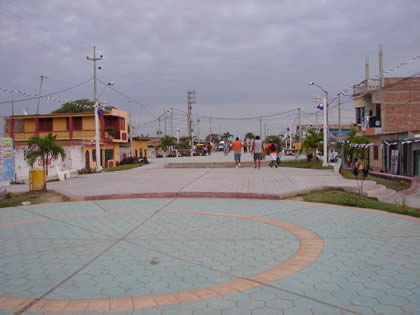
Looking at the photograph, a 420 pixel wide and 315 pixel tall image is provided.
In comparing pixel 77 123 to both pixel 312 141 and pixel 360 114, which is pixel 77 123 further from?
pixel 360 114

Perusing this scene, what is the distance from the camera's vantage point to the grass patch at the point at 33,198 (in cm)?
1068

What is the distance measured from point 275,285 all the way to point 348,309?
872 millimetres

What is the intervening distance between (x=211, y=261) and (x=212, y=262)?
0.05 m

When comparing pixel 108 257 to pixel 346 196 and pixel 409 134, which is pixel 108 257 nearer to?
pixel 346 196

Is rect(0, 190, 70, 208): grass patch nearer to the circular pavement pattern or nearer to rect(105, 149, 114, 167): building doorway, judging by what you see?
the circular pavement pattern

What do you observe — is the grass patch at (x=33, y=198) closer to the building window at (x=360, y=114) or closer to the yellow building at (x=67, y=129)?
the yellow building at (x=67, y=129)

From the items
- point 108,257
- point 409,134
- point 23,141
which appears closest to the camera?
point 108,257

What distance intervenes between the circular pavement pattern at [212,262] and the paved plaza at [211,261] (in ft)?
0.05

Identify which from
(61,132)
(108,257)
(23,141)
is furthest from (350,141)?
(23,141)

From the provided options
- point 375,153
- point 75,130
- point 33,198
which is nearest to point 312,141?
point 375,153

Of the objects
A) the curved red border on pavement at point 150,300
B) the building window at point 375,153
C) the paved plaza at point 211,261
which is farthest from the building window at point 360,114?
the curved red border on pavement at point 150,300

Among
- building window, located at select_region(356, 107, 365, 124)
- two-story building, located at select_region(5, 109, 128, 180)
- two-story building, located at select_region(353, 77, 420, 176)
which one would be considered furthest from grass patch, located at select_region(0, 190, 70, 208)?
building window, located at select_region(356, 107, 365, 124)

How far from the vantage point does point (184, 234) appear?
661cm

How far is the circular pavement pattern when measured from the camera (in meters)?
3.69
